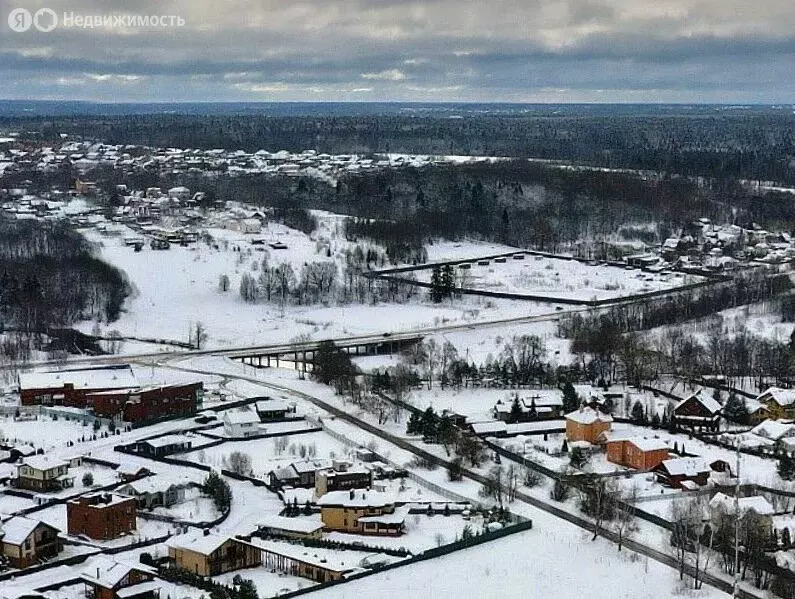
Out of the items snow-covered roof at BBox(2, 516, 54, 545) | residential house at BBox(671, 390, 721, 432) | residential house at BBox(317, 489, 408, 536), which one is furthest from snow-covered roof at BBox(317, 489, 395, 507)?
residential house at BBox(671, 390, 721, 432)

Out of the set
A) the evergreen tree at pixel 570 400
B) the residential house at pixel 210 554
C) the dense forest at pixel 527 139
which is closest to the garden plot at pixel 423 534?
the residential house at pixel 210 554

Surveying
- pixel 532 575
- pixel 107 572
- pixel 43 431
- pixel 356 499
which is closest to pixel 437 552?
pixel 532 575

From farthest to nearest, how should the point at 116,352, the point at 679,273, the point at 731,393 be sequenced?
the point at 679,273
the point at 116,352
the point at 731,393

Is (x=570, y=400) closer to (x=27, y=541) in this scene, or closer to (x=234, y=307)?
(x=27, y=541)

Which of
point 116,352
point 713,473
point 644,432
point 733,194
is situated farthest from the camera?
point 733,194

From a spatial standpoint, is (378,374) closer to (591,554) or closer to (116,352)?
(116,352)

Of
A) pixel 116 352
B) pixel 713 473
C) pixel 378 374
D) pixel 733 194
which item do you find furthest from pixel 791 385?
pixel 733 194
